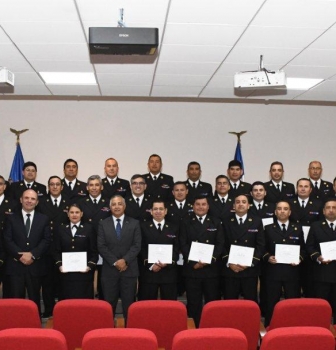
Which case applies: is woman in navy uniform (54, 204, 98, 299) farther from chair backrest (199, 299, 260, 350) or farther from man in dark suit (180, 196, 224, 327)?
chair backrest (199, 299, 260, 350)

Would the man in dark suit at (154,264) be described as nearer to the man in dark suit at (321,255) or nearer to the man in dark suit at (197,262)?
the man in dark suit at (197,262)

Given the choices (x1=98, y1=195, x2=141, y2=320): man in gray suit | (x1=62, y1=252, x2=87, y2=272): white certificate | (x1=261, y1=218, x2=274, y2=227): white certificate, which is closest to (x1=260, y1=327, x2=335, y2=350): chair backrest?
(x1=98, y1=195, x2=141, y2=320): man in gray suit

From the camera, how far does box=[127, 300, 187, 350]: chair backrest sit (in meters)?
3.47

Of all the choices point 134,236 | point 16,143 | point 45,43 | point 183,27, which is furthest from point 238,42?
point 16,143

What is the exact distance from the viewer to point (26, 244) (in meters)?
5.49

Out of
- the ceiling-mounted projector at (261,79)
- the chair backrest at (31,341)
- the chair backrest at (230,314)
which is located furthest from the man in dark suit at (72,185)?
the chair backrest at (31,341)

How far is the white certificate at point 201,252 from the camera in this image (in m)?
5.45

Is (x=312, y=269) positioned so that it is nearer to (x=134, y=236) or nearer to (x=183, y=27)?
(x=134, y=236)

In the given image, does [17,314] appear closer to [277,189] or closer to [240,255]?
[240,255]

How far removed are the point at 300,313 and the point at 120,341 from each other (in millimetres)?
1460

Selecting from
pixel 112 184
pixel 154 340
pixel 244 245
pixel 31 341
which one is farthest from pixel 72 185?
pixel 154 340

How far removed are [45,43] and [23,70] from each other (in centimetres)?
135

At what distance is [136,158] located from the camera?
9.09 meters

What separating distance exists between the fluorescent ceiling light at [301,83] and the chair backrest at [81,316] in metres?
4.15
